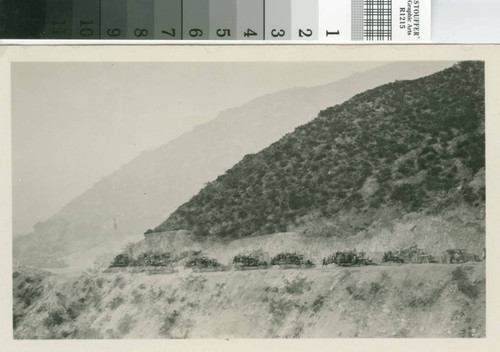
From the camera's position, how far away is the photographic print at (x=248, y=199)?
1.72 meters

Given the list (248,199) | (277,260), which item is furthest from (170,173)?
(277,260)

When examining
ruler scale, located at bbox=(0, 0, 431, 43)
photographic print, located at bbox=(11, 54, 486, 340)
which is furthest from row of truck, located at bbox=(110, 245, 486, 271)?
ruler scale, located at bbox=(0, 0, 431, 43)

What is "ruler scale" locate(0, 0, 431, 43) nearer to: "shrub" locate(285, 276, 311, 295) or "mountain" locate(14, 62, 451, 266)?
"mountain" locate(14, 62, 451, 266)

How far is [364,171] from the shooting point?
1736mm

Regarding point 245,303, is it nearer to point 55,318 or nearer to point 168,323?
point 168,323

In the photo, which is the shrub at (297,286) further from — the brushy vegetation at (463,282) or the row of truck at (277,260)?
the brushy vegetation at (463,282)

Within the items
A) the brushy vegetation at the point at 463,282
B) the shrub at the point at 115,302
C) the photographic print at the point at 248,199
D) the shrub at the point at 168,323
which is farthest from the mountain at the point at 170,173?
the brushy vegetation at the point at 463,282

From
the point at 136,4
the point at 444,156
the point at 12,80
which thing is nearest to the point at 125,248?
the point at 12,80

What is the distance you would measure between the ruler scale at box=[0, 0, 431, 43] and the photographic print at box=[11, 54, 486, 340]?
8 centimetres

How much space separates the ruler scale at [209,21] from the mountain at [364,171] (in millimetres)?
181

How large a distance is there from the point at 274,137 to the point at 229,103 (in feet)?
0.51

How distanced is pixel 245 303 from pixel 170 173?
409 mm

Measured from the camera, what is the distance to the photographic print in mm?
1716
